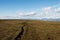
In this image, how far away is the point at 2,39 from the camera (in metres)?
39.2

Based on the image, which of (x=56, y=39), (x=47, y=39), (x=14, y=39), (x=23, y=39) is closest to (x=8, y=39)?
(x=14, y=39)

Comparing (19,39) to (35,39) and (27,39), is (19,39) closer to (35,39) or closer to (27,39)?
(27,39)

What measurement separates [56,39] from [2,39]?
15691 mm

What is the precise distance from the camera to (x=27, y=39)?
38125 mm

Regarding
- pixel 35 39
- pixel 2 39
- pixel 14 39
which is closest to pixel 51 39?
pixel 35 39

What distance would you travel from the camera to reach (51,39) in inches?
1555

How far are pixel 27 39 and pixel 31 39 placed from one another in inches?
44.1

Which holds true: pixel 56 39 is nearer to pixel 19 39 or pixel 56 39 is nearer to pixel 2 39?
pixel 19 39

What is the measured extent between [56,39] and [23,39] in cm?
978

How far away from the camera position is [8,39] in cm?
3834

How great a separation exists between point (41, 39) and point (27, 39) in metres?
4.18

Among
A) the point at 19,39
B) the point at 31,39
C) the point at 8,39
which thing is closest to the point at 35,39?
the point at 31,39

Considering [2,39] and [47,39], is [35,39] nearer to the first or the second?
[47,39]

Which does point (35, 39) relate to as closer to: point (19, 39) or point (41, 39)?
point (41, 39)
